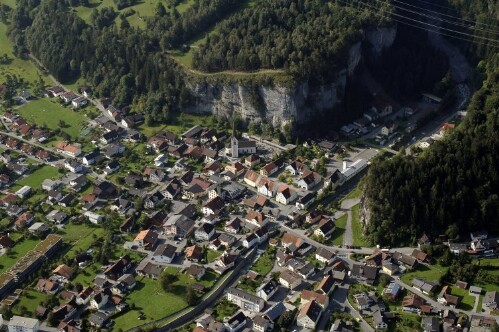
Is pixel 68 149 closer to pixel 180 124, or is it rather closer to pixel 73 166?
pixel 73 166

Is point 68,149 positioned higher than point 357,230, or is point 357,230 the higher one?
point 357,230

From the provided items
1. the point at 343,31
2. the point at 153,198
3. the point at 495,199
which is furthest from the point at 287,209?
the point at 343,31

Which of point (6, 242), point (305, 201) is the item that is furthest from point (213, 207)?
point (6, 242)

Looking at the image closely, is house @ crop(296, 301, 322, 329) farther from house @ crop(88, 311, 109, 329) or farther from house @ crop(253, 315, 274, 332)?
house @ crop(88, 311, 109, 329)

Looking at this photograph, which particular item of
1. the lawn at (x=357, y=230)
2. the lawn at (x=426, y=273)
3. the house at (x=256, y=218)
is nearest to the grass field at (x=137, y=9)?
the house at (x=256, y=218)

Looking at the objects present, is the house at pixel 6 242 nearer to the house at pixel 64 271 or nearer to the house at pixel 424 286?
the house at pixel 64 271

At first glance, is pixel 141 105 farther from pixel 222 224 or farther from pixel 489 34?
pixel 489 34
